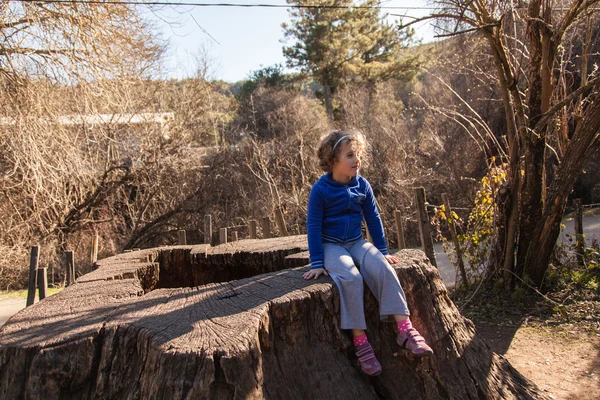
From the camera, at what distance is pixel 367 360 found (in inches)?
103

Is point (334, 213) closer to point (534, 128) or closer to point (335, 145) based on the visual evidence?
point (335, 145)

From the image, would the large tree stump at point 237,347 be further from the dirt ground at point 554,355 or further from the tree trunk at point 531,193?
the tree trunk at point 531,193

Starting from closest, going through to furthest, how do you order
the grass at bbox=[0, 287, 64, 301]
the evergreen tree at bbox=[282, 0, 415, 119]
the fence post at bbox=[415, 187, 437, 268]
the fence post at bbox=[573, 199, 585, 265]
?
the fence post at bbox=[415, 187, 437, 268] < the fence post at bbox=[573, 199, 585, 265] < the grass at bbox=[0, 287, 64, 301] < the evergreen tree at bbox=[282, 0, 415, 119]

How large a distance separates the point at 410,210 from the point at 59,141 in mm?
8042

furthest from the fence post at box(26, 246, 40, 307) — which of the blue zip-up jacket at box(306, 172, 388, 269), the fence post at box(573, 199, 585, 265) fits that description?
the fence post at box(573, 199, 585, 265)

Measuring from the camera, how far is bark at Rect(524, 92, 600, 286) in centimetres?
491

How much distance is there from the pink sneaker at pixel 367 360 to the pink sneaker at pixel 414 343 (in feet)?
0.53

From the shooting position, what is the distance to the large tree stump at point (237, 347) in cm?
209

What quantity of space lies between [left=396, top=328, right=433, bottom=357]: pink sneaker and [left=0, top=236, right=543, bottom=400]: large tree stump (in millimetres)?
132

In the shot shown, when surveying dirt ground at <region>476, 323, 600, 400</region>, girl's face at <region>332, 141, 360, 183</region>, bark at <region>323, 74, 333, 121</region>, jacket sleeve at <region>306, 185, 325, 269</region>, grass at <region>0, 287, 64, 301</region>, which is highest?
bark at <region>323, 74, 333, 121</region>

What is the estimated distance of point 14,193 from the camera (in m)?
11.4

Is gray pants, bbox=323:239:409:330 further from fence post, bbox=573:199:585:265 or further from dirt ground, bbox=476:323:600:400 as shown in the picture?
fence post, bbox=573:199:585:265

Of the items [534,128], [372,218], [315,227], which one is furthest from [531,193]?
[315,227]

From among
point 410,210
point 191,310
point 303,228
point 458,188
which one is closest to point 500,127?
point 458,188
